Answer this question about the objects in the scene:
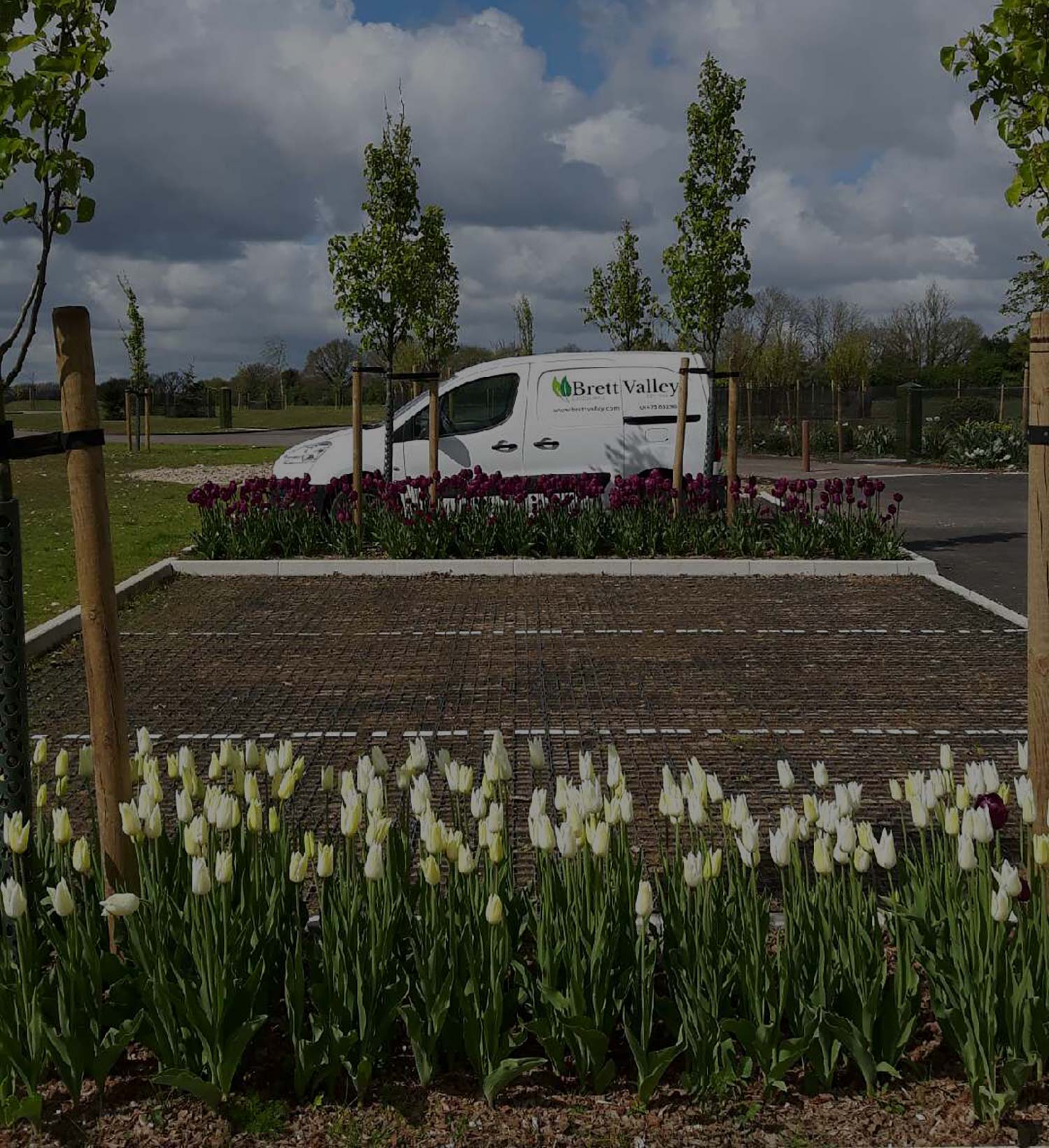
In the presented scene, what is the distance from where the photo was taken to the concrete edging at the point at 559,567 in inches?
489

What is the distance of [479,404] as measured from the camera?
15.2 metres

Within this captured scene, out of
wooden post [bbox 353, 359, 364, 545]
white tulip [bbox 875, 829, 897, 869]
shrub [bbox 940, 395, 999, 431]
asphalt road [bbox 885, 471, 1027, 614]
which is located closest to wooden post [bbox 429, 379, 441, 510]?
wooden post [bbox 353, 359, 364, 545]

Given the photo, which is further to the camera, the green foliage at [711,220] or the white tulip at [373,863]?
the green foliage at [711,220]

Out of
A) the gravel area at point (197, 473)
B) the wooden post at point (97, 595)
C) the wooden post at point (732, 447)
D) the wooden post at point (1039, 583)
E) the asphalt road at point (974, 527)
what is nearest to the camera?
the wooden post at point (97, 595)

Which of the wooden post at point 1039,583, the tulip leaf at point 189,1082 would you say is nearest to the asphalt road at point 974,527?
the wooden post at point 1039,583

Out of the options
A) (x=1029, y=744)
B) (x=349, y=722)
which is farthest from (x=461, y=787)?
(x=349, y=722)

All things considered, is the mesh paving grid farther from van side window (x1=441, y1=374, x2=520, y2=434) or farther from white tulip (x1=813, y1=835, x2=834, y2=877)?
van side window (x1=441, y1=374, x2=520, y2=434)

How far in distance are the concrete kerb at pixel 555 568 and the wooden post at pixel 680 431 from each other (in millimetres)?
1061

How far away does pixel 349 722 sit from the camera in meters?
7.14

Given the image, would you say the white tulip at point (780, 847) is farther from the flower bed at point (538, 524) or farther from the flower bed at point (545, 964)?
→ the flower bed at point (538, 524)

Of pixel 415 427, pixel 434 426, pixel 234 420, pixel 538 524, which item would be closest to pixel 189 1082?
pixel 538 524

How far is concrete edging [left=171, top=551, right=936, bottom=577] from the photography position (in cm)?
1241

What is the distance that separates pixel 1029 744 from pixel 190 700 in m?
5.29

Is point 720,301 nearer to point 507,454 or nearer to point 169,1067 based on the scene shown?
point 507,454
